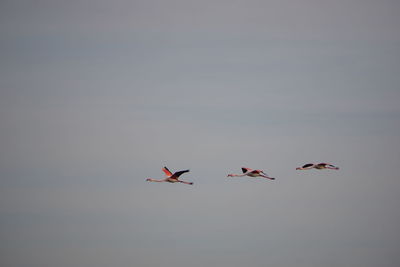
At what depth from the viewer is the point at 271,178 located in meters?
95.8

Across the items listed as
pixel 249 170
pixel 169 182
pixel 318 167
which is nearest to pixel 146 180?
pixel 169 182

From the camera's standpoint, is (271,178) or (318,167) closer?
(271,178)

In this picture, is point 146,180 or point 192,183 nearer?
point 192,183

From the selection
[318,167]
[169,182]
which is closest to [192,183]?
[169,182]

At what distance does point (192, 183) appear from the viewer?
96312mm

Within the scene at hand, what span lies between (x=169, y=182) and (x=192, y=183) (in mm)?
5533

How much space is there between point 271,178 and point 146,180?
1795 cm

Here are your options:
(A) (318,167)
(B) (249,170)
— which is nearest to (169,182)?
(B) (249,170)

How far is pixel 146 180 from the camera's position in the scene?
103m

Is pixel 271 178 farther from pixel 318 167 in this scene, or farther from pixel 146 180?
pixel 146 180

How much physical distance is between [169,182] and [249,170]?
10836 mm

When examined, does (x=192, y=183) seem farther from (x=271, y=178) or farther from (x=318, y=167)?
(x=318, y=167)

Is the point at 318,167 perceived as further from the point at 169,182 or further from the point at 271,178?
the point at 169,182

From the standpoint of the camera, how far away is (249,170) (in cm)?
10088
